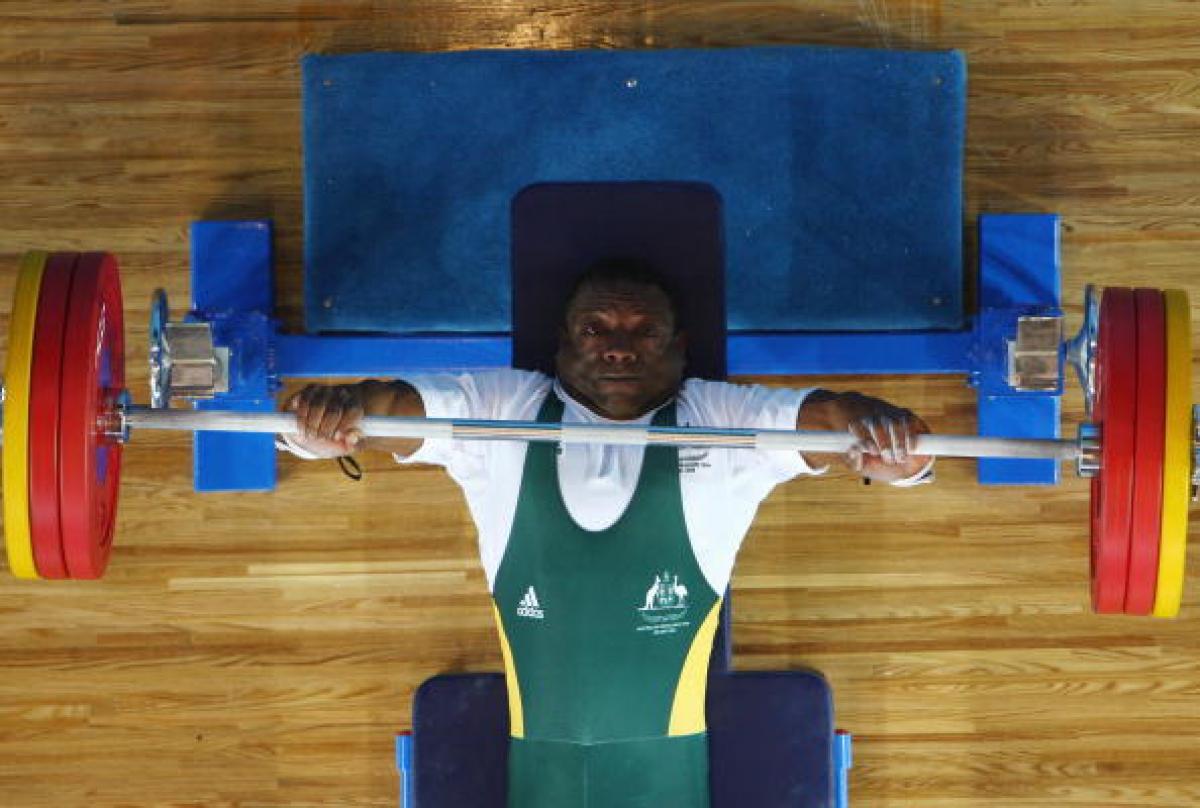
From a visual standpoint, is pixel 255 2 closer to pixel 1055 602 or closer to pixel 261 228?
pixel 261 228

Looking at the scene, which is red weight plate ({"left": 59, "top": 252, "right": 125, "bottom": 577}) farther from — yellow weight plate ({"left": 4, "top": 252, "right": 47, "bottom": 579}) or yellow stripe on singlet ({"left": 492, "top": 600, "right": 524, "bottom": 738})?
yellow stripe on singlet ({"left": 492, "top": 600, "right": 524, "bottom": 738})

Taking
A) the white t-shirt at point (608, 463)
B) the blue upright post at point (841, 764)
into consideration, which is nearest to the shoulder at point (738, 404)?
the white t-shirt at point (608, 463)

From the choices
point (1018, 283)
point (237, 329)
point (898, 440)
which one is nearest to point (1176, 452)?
point (898, 440)

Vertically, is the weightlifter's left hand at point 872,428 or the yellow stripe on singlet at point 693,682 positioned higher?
the weightlifter's left hand at point 872,428

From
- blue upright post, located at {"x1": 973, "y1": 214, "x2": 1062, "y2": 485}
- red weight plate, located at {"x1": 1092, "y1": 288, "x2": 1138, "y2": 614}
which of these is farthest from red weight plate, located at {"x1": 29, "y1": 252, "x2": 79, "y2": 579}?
blue upright post, located at {"x1": 973, "y1": 214, "x2": 1062, "y2": 485}

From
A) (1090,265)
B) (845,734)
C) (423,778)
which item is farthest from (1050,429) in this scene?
(423,778)

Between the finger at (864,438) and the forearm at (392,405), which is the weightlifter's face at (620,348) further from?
the finger at (864,438)

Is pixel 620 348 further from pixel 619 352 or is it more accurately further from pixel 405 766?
pixel 405 766

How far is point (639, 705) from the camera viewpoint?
239 cm

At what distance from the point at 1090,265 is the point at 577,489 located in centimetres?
132

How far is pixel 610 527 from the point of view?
2.33 metres

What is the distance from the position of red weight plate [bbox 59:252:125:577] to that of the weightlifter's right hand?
29 cm

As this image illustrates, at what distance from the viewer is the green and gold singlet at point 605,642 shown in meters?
2.33

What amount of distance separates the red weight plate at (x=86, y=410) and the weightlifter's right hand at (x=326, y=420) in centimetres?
29
